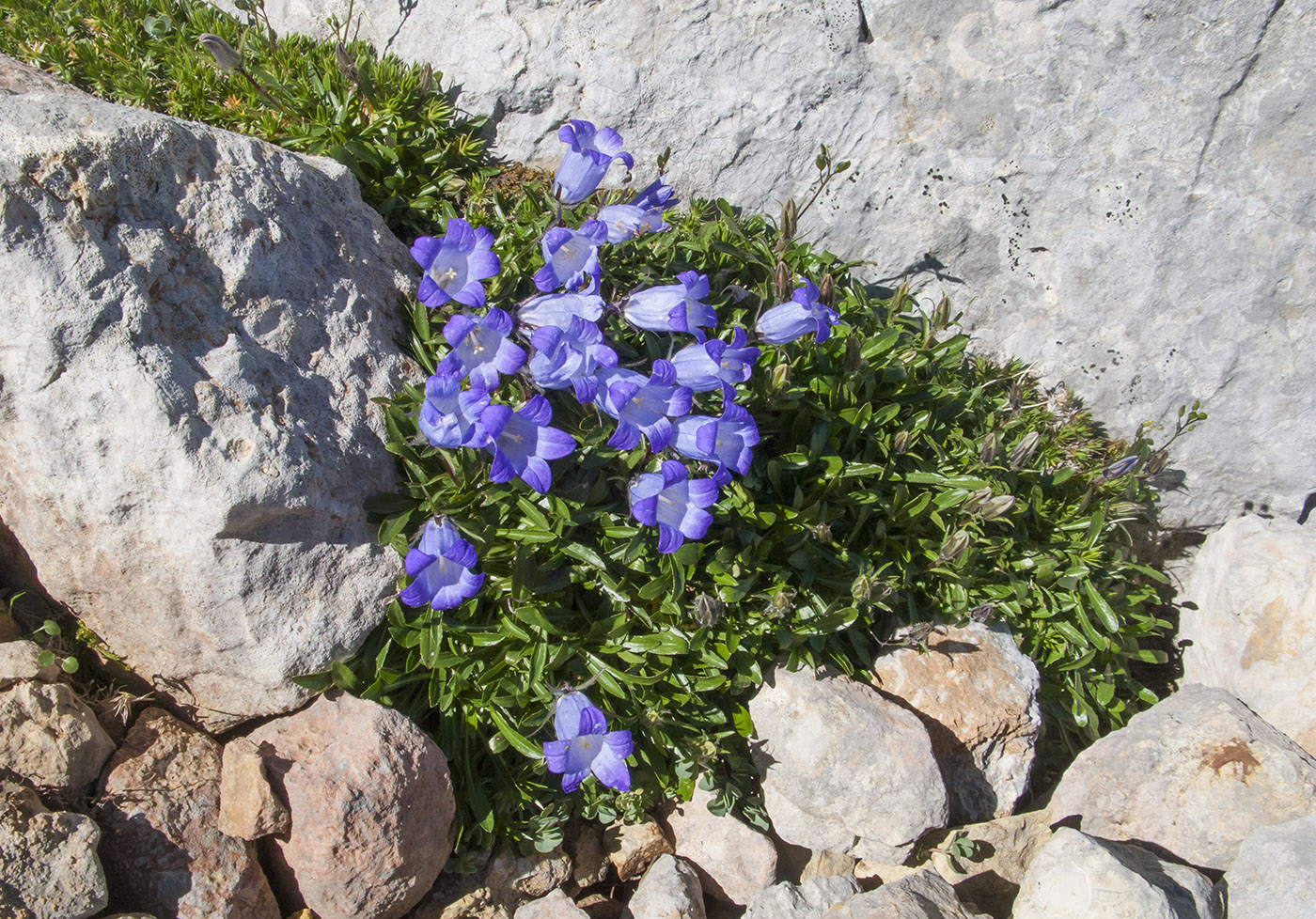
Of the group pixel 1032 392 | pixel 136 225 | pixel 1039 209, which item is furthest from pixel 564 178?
pixel 1032 392

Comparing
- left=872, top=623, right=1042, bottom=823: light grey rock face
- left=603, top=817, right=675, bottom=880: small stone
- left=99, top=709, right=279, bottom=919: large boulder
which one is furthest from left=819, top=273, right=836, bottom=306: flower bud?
left=99, top=709, right=279, bottom=919: large boulder

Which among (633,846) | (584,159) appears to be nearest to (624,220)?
(584,159)

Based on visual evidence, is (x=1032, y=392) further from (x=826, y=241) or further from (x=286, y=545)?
(x=286, y=545)

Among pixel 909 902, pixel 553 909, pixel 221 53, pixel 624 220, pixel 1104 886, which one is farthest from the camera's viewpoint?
pixel 221 53

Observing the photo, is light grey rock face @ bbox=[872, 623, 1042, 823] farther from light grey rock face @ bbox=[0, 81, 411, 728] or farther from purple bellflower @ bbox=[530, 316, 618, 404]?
light grey rock face @ bbox=[0, 81, 411, 728]

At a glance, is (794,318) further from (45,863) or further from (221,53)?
(221,53)
